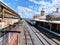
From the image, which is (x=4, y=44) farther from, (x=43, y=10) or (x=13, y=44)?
(x=43, y=10)

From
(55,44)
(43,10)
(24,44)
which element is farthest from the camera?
(43,10)

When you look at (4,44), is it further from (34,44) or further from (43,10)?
(43,10)

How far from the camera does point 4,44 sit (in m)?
4.16

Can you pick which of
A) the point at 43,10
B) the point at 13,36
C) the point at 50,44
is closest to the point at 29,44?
the point at 50,44

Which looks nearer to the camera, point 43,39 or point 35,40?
point 35,40

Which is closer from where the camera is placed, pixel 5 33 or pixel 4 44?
pixel 4 44

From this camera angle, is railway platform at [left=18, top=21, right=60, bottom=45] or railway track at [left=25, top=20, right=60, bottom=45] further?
railway track at [left=25, top=20, right=60, bottom=45]

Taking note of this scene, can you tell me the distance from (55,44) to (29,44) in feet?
13.5

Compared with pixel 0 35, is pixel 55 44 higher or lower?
lower

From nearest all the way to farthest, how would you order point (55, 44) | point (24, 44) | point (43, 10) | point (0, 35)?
1. point (0, 35)
2. point (24, 44)
3. point (55, 44)
4. point (43, 10)

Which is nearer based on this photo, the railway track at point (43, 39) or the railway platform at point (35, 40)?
the railway platform at point (35, 40)

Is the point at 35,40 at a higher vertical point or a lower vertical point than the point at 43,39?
higher

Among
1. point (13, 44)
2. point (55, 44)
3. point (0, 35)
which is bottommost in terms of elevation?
point (55, 44)

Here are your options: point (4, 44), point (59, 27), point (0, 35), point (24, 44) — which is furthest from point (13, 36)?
point (59, 27)
